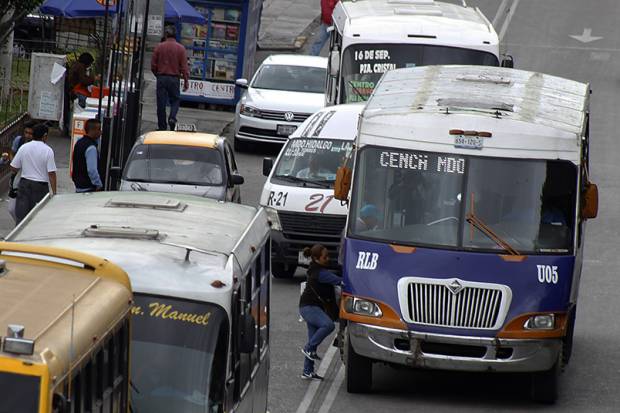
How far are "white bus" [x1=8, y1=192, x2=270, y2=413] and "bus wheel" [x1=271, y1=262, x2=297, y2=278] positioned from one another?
868 cm

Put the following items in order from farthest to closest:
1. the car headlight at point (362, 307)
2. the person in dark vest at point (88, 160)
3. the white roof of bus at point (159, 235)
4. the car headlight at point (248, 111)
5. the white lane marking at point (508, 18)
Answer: the white lane marking at point (508, 18)
the car headlight at point (248, 111)
the person in dark vest at point (88, 160)
the car headlight at point (362, 307)
the white roof of bus at point (159, 235)

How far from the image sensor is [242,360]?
9.83m

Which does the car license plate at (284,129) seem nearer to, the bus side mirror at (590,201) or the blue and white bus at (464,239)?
the blue and white bus at (464,239)

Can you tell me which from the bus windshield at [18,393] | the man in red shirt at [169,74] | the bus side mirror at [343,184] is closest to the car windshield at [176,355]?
the bus windshield at [18,393]

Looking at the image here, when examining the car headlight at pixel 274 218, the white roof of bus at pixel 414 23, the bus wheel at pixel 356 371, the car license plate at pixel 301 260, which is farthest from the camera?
the white roof of bus at pixel 414 23

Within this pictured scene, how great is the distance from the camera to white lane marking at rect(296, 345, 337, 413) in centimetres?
1377

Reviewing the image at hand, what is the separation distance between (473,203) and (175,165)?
7.46 meters

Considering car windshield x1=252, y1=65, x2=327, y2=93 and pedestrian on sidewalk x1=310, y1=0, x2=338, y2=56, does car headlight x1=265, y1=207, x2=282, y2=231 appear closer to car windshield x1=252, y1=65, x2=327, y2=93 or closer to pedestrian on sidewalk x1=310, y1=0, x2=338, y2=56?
car windshield x1=252, y1=65, x2=327, y2=93

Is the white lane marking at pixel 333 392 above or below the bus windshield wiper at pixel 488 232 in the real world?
below

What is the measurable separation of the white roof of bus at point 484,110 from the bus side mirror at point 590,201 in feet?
1.72

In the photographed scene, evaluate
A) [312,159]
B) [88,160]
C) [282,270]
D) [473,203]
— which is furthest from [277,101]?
[473,203]

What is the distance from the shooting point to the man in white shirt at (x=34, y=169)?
56.6 feet

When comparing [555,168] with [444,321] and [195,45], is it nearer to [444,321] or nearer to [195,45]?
[444,321]

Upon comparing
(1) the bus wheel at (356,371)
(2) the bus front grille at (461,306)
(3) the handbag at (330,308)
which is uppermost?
(2) the bus front grille at (461,306)
